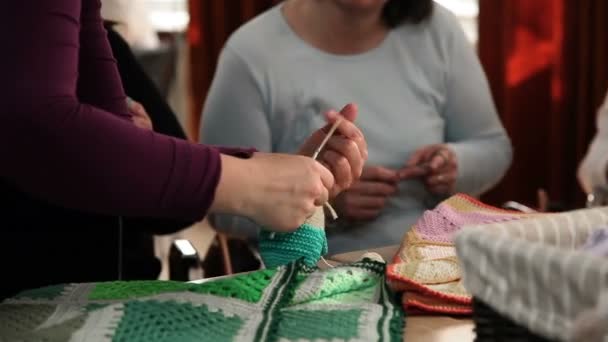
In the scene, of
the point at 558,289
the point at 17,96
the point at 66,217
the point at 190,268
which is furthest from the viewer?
the point at 190,268

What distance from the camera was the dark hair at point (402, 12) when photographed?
6.41ft

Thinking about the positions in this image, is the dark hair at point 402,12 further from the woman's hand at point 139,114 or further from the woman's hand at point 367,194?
the woman's hand at point 139,114

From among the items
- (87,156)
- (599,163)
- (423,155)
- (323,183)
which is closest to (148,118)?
(423,155)

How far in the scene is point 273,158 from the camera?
0.97 meters

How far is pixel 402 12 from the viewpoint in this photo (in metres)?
1.96

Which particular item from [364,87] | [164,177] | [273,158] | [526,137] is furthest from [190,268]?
[526,137]

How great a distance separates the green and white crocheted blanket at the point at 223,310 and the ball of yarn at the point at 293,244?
0.07 meters

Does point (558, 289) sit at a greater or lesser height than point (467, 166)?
greater

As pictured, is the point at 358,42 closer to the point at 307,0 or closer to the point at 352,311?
the point at 307,0

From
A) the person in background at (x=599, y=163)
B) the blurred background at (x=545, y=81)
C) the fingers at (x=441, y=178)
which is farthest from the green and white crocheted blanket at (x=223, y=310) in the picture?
the blurred background at (x=545, y=81)

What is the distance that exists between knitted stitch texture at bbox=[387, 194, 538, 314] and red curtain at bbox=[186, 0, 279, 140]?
7.36ft

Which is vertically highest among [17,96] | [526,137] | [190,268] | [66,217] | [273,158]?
[17,96]

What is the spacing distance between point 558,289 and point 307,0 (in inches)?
54.4

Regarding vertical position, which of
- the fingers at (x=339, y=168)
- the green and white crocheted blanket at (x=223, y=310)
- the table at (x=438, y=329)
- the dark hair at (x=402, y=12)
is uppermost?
the dark hair at (x=402, y=12)
